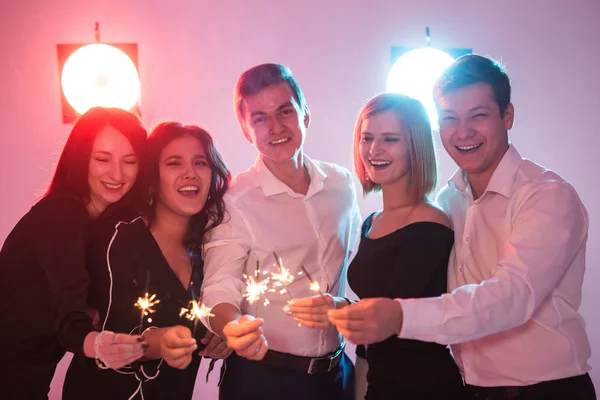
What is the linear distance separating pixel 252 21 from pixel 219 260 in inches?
71.4

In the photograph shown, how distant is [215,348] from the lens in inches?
80.5

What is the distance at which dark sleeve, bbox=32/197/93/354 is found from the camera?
5.55ft

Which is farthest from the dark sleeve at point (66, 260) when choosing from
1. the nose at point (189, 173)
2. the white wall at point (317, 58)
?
the white wall at point (317, 58)

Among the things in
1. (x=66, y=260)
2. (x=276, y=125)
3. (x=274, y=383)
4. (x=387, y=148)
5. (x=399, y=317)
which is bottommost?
(x=274, y=383)

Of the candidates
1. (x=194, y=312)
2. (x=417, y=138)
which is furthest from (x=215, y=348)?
(x=417, y=138)

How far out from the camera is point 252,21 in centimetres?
328

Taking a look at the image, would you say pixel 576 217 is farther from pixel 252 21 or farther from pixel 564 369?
pixel 252 21

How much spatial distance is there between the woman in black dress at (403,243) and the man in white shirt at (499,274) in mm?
85

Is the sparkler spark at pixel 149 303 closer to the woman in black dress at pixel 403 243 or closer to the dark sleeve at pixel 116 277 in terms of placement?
the dark sleeve at pixel 116 277

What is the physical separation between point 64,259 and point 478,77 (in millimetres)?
1546

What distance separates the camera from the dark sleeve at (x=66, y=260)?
1692 millimetres

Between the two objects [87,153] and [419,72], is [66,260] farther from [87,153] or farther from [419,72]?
[419,72]

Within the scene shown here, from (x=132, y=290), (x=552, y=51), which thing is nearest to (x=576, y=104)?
(x=552, y=51)

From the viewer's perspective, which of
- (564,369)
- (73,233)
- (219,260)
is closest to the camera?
(564,369)
